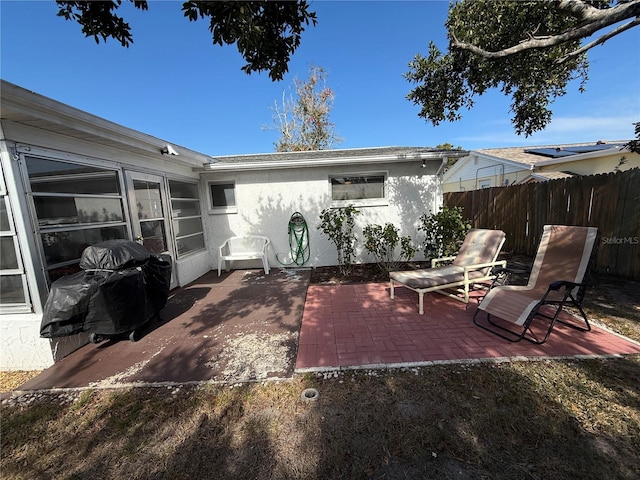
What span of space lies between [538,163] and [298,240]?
12.4 meters

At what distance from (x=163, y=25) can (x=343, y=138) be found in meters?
15.6

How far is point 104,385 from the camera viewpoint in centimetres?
258

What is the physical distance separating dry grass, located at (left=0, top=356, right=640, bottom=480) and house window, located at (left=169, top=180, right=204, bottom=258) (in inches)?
161

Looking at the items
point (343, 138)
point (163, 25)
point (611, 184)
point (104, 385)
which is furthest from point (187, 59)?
point (343, 138)

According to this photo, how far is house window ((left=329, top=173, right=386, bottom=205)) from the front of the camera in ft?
22.5

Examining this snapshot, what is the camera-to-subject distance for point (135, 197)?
15.3ft

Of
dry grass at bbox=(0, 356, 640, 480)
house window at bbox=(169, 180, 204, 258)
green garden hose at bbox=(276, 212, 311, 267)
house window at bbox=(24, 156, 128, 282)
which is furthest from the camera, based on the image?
green garden hose at bbox=(276, 212, 311, 267)

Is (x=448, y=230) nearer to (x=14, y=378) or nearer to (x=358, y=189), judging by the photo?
(x=358, y=189)

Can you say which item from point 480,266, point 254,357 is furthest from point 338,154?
point 254,357

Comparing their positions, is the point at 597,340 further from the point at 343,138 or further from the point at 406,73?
the point at 343,138

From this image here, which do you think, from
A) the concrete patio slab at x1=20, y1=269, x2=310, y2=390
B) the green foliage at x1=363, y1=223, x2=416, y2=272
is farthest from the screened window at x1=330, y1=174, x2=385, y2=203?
the concrete patio slab at x1=20, y1=269, x2=310, y2=390

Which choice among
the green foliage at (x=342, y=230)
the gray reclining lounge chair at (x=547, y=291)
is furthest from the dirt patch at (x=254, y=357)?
the green foliage at (x=342, y=230)

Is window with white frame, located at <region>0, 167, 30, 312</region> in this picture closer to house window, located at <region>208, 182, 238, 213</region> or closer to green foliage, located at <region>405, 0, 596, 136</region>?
house window, located at <region>208, 182, 238, 213</region>

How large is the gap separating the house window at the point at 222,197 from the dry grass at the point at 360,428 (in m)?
5.27
